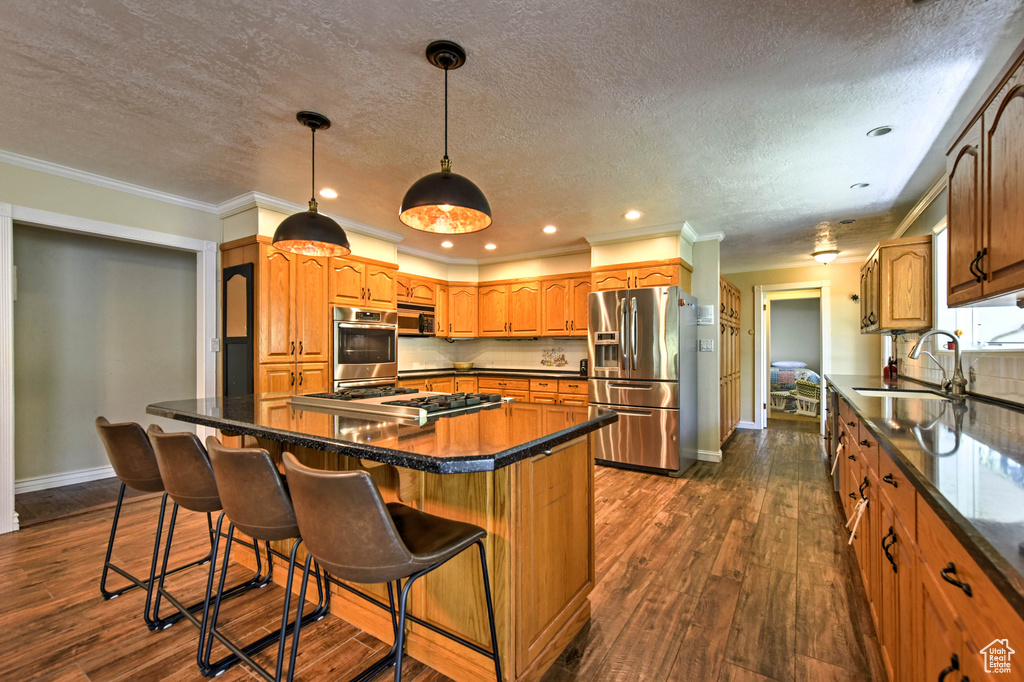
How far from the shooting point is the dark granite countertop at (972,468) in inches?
27.4

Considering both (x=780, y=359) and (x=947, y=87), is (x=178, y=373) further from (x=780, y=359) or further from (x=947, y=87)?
(x=780, y=359)

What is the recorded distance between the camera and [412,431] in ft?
5.07

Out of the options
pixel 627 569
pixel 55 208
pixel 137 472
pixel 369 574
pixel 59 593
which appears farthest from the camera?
pixel 55 208

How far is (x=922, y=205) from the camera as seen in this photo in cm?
359

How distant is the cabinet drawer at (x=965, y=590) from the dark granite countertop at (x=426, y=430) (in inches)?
35.8

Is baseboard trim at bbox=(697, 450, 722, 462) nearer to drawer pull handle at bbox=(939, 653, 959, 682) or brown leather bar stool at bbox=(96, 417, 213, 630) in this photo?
drawer pull handle at bbox=(939, 653, 959, 682)

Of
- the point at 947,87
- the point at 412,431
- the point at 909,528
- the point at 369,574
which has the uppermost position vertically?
the point at 947,87

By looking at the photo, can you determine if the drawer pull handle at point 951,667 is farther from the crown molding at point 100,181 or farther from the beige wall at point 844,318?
the beige wall at point 844,318

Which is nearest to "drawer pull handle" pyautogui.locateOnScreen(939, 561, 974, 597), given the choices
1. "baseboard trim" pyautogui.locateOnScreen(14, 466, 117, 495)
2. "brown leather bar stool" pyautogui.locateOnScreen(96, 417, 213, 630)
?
"brown leather bar stool" pyautogui.locateOnScreen(96, 417, 213, 630)

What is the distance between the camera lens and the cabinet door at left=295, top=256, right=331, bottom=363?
3.94m

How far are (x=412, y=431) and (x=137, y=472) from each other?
1.45 metres

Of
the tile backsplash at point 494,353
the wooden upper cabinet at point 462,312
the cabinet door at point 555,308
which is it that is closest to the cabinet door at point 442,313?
the wooden upper cabinet at point 462,312

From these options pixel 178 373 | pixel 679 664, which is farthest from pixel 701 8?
pixel 178 373

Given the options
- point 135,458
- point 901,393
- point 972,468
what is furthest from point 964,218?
point 135,458
